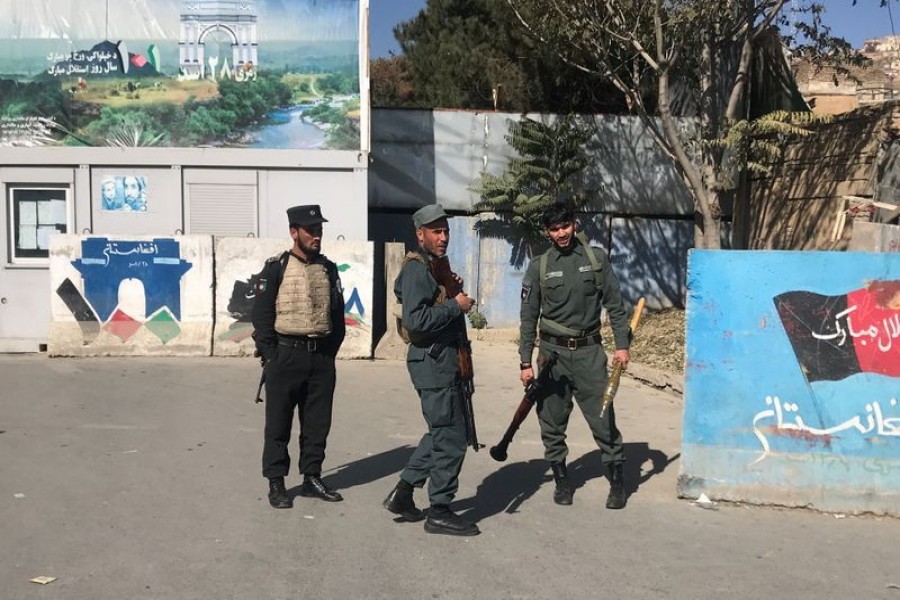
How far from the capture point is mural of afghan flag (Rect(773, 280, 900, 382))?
18.2 ft

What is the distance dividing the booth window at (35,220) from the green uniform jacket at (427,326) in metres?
9.06

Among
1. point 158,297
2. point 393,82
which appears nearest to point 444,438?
point 158,297

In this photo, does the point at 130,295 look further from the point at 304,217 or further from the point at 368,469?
the point at 304,217

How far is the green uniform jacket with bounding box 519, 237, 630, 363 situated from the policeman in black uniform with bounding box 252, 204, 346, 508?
1.30 metres

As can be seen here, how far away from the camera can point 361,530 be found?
517 cm

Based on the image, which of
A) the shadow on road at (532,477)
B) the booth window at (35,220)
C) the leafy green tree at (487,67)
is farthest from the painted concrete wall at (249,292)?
the leafy green tree at (487,67)

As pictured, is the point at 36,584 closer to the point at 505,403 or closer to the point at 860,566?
the point at 860,566

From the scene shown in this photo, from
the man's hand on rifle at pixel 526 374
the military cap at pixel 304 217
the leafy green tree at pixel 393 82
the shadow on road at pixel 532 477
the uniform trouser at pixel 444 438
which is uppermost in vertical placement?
the leafy green tree at pixel 393 82

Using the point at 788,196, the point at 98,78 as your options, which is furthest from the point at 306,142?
the point at 788,196

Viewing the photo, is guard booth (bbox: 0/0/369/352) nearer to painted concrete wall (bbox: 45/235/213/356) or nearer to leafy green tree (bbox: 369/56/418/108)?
painted concrete wall (bbox: 45/235/213/356)

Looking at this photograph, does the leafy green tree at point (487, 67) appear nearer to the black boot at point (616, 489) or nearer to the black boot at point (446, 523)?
the black boot at point (616, 489)

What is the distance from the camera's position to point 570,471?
668cm

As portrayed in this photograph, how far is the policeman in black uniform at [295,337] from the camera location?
5.46m

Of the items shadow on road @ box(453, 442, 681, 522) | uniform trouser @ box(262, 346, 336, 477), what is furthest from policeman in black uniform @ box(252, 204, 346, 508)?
shadow on road @ box(453, 442, 681, 522)
